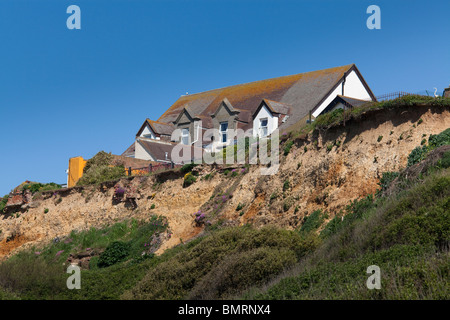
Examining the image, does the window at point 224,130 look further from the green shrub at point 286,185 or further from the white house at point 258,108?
the green shrub at point 286,185

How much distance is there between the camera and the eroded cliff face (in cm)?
2641

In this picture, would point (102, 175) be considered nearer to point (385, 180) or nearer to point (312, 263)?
point (385, 180)

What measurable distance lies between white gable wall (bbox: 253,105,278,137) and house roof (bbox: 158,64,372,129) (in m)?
1.12

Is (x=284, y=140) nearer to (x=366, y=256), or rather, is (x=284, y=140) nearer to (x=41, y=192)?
(x=366, y=256)

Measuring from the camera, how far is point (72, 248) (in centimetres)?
3869

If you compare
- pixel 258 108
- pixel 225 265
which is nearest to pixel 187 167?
pixel 258 108

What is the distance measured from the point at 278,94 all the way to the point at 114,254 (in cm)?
2084

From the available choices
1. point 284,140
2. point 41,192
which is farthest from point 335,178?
point 41,192

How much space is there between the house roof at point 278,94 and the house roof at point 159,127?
2.14 meters

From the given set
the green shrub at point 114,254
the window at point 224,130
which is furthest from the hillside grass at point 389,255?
the window at point 224,130

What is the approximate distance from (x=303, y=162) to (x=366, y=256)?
1361 centimetres

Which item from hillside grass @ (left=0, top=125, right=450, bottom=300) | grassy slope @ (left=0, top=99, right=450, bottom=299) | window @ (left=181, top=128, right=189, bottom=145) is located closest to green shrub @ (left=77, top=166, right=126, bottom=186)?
window @ (left=181, top=128, right=189, bottom=145)

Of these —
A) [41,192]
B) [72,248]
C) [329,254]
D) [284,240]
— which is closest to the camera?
[329,254]

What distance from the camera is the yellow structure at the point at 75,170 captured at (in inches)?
1933
